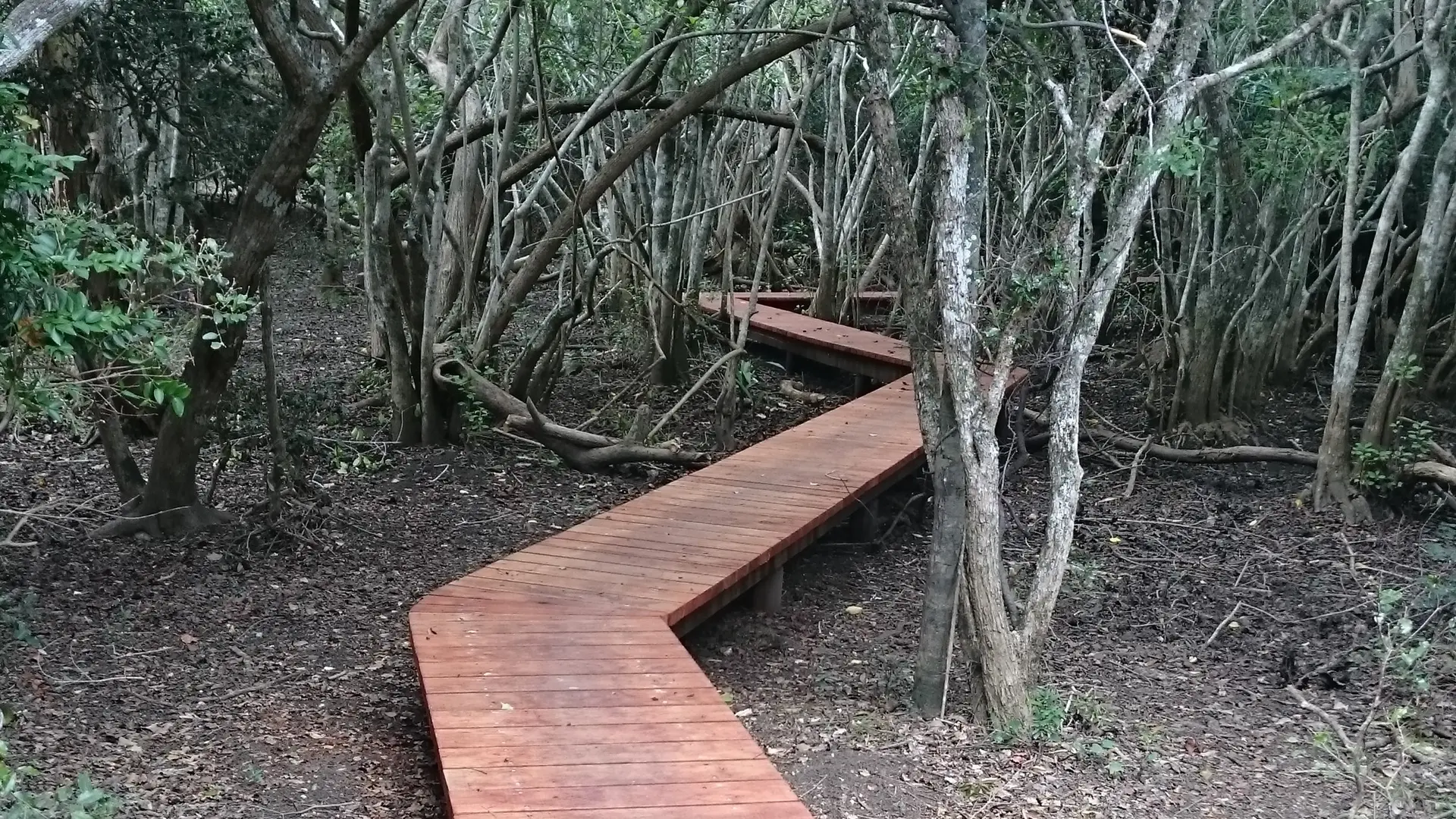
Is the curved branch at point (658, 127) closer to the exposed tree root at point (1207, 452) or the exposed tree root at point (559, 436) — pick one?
the exposed tree root at point (559, 436)

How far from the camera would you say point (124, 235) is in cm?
473

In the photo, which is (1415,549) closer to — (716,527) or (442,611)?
(716,527)

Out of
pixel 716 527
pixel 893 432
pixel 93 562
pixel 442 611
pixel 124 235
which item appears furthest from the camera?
pixel 893 432

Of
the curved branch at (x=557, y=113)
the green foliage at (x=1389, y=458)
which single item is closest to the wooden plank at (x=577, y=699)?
the curved branch at (x=557, y=113)

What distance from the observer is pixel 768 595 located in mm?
6719

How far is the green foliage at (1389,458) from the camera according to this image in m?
7.59

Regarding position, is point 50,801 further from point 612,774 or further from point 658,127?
point 658,127

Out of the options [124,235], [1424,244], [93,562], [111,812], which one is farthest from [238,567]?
[1424,244]

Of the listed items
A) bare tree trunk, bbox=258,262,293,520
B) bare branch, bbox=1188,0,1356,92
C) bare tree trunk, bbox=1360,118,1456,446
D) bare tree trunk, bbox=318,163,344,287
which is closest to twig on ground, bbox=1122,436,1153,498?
bare tree trunk, bbox=1360,118,1456,446

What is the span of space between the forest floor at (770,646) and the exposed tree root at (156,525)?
13cm

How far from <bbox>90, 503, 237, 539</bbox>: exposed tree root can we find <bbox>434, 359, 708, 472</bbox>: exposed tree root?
244 cm

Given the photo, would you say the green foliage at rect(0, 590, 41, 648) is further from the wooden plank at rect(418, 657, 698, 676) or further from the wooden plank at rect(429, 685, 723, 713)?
the wooden plank at rect(429, 685, 723, 713)

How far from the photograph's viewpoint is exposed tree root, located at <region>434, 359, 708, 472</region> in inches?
344

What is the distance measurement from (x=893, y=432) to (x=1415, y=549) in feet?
11.1
